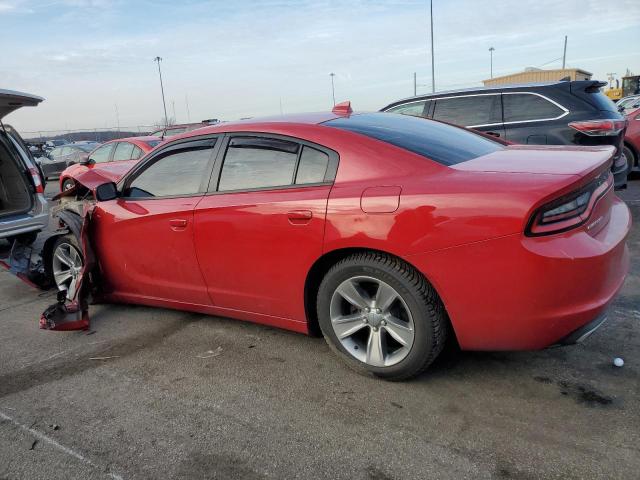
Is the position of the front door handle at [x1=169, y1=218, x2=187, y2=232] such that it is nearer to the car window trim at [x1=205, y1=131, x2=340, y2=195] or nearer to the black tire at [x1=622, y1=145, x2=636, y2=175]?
the car window trim at [x1=205, y1=131, x2=340, y2=195]

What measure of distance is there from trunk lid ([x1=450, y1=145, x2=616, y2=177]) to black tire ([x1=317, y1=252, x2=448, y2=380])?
0.65 m

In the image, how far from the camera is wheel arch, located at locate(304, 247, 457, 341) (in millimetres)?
2879

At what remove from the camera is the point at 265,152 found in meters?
3.36

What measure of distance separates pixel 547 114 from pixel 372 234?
195 inches

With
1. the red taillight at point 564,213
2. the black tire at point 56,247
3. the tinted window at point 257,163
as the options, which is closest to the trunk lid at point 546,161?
the red taillight at point 564,213

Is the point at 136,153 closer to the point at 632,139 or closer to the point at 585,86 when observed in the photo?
the point at 585,86

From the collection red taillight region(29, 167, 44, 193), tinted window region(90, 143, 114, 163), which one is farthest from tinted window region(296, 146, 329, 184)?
tinted window region(90, 143, 114, 163)

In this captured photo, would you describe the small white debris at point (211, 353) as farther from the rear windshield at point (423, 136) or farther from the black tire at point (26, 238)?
the black tire at point (26, 238)

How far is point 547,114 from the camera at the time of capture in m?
6.61

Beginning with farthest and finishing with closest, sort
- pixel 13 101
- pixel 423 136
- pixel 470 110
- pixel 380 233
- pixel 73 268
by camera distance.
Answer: pixel 470 110
pixel 13 101
pixel 73 268
pixel 423 136
pixel 380 233

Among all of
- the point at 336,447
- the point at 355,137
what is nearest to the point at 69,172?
the point at 355,137

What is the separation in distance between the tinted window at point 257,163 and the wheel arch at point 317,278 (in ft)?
1.77

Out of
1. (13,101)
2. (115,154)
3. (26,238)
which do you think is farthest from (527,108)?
(115,154)

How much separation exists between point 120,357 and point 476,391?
7.77 feet
